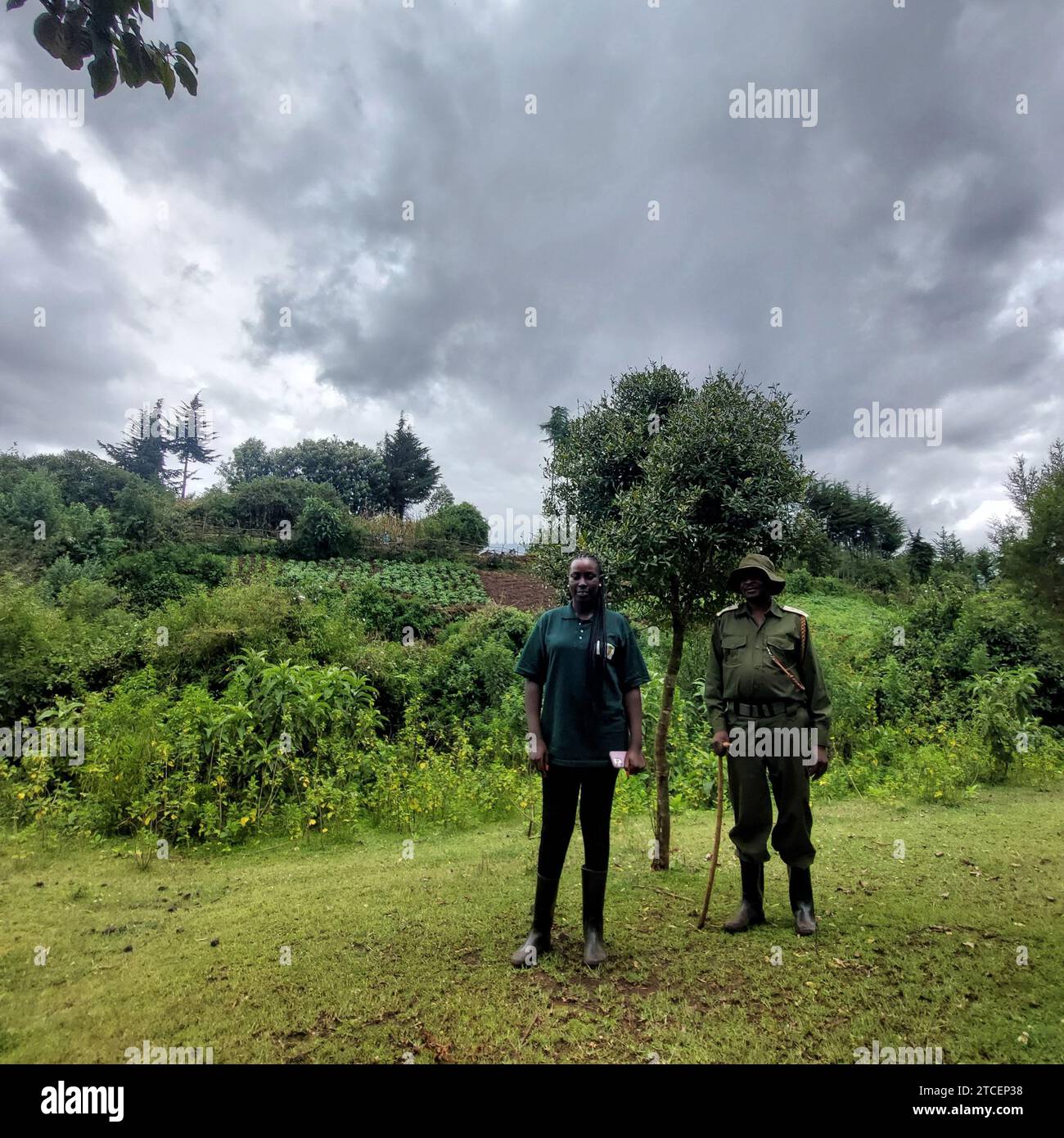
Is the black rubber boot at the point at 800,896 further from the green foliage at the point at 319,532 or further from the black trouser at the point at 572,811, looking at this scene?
the green foliage at the point at 319,532

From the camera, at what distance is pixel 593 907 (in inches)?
126

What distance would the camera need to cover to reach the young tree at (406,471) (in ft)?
170

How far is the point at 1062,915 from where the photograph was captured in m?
3.73

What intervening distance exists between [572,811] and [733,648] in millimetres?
1437

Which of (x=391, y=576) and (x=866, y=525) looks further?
(x=866, y=525)

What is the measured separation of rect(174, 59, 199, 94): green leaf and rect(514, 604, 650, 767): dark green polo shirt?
292 cm

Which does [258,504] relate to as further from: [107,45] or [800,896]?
[800,896]

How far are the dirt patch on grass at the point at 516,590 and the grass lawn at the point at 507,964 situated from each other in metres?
15.0

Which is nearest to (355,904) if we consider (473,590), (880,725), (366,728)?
(366,728)

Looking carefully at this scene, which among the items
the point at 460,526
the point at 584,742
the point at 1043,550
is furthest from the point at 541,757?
the point at 460,526

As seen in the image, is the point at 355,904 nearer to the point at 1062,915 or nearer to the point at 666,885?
the point at 666,885

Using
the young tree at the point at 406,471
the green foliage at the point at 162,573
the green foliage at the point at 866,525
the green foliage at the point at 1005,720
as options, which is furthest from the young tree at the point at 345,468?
the green foliage at the point at 1005,720

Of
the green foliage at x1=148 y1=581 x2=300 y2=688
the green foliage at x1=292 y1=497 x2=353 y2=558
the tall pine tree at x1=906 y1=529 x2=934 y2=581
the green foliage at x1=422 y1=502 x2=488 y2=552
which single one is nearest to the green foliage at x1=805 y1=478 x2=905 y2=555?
the tall pine tree at x1=906 y1=529 x2=934 y2=581

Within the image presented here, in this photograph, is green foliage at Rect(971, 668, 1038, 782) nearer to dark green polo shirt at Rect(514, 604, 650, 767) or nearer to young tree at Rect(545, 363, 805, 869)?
young tree at Rect(545, 363, 805, 869)
